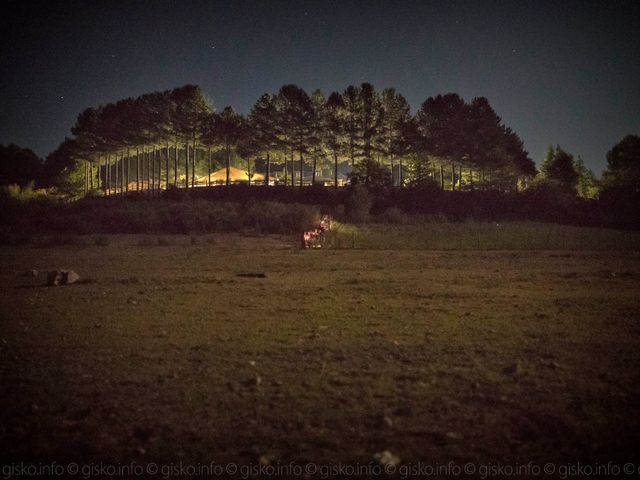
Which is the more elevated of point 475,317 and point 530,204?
point 530,204

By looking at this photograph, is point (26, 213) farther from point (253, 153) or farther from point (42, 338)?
point (42, 338)

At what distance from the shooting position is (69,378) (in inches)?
230

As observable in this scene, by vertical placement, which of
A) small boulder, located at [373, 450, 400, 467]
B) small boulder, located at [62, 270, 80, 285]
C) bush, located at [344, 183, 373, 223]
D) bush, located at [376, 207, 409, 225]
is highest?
bush, located at [344, 183, 373, 223]

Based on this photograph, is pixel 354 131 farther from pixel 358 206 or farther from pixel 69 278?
pixel 69 278

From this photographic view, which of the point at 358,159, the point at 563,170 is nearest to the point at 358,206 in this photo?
the point at 358,159

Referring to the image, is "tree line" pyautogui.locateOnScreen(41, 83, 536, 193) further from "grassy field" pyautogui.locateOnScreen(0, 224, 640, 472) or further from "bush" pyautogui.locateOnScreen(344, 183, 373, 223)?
"grassy field" pyautogui.locateOnScreen(0, 224, 640, 472)

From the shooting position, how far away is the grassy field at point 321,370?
4203mm

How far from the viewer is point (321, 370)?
6.07m

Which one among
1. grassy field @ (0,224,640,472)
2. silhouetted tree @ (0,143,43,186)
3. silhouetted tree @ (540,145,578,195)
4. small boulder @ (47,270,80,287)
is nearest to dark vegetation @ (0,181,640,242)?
silhouetted tree @ (540,145,578,195)

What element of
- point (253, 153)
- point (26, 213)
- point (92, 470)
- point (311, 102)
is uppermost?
point (311, 102)

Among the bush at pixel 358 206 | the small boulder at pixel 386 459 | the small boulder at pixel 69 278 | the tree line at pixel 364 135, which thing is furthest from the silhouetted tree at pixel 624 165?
the small boulder at pixel 386 459

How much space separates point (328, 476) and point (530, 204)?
53605 mm

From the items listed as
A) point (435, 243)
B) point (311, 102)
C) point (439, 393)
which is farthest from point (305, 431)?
point (311, 102)

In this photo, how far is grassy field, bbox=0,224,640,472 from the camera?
4203mm
